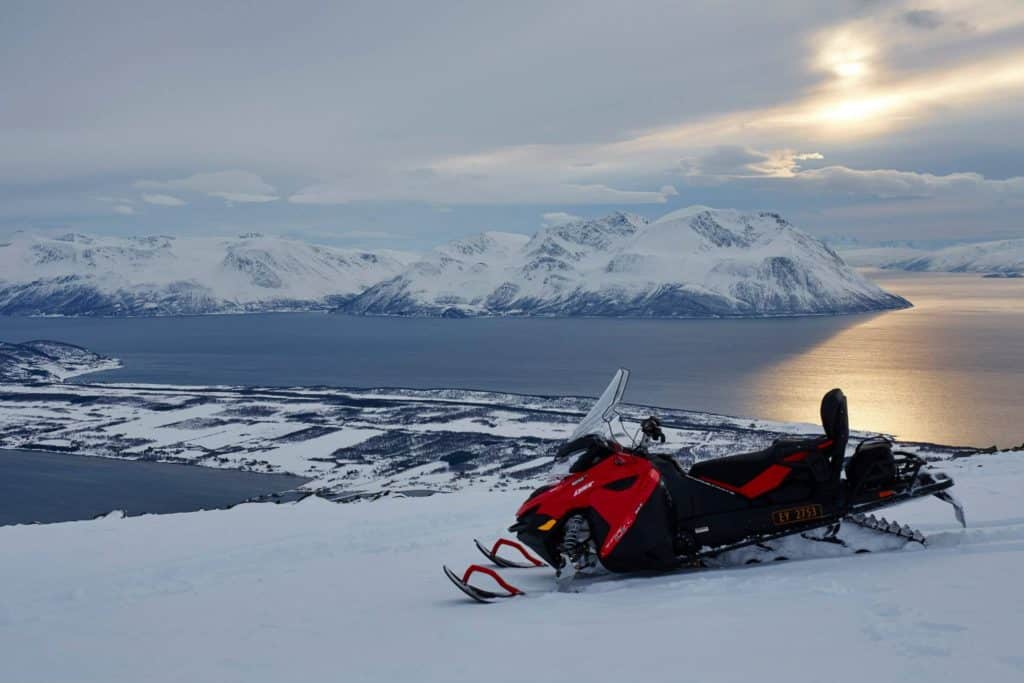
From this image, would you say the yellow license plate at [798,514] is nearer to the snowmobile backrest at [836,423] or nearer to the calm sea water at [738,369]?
the snowmobile backrest at [836,423]

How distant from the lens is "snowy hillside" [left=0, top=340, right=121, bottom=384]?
138 meters

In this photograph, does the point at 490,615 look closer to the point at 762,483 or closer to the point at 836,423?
the point at 762,483

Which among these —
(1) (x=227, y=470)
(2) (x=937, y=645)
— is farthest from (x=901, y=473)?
(1) (x=227, y=470)

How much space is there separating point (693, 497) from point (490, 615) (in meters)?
2.59

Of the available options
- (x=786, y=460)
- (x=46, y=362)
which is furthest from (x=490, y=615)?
(x=46, y=362)

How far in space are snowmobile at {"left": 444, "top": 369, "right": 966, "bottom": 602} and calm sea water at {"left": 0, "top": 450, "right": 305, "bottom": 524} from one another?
5224 cm

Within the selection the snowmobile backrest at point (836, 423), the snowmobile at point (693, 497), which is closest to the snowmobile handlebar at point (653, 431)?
the snowmobile at point (693, 497)

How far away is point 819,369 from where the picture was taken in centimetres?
12556

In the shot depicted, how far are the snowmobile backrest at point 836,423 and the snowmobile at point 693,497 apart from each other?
0.01 metres

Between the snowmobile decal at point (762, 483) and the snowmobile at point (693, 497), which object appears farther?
the snowmobile decal at point (762, 483)

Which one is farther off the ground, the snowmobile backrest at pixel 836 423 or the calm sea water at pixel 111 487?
the snowmobile backrest at pixel 836 423

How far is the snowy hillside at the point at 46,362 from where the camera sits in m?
138

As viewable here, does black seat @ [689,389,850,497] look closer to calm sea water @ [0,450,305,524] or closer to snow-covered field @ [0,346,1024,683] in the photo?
snow-covered field @ [0,346,1024,683]

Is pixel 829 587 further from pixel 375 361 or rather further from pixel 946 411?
pixel 375 361
